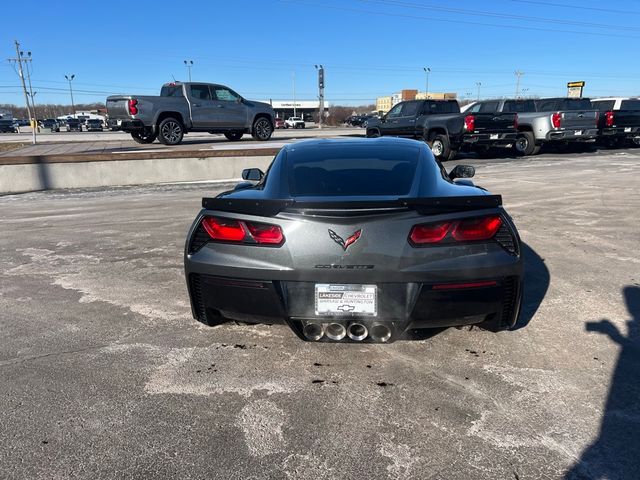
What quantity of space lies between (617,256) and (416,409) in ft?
12.9

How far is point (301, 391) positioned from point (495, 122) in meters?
14.6

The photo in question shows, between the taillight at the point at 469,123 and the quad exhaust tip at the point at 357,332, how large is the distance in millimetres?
13468

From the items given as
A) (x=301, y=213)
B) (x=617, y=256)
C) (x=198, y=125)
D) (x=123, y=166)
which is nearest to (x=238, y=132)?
(x=198, y=125)

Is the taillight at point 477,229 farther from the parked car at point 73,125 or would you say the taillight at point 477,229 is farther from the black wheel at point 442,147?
the parked car at point 73,125

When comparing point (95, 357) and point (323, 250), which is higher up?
point (323, 250)

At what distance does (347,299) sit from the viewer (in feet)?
8.93

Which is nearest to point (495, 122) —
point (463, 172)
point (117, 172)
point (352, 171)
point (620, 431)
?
point (117, 172)

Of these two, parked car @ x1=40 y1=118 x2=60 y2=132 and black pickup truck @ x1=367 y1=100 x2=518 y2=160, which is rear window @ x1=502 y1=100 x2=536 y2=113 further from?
parked car @ x1=40 y1=118 x2=60 y2=132

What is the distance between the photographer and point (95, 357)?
319cm

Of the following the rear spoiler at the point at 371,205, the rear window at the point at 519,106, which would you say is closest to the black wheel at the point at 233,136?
the rear window at the point at 519,106

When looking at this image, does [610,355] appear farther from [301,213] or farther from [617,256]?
[617,256]

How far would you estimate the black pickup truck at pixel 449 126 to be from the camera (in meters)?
15.0

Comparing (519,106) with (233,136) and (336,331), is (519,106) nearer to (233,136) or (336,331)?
(233,136)

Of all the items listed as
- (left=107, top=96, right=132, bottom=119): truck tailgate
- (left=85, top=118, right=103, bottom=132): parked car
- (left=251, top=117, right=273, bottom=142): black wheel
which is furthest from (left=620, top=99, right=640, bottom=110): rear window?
(left=85, top=118, right=103, bottom=132): parked car
